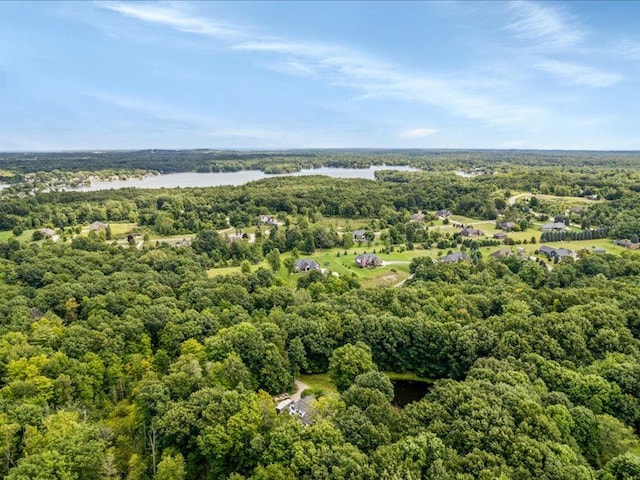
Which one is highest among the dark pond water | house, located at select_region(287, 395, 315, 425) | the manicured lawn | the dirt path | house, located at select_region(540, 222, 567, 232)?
house, located at select_region(540, 222, 567, 232)

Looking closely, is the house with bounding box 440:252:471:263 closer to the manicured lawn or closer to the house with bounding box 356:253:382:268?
the house with bounding box 356:253:382:268

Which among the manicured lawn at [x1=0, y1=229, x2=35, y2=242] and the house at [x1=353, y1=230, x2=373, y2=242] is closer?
the manicured lawn at [x1=0, y1=229, x2=35, y2=242]

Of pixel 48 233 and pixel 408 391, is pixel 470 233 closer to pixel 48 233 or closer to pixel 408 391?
pixel 408 391

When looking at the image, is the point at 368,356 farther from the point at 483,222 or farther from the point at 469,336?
the point at 483,222

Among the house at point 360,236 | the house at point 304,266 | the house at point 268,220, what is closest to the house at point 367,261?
the house at point 304,266

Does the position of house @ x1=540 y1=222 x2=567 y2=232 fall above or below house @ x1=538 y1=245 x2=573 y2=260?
above

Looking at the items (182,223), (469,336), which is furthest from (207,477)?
(182,223)

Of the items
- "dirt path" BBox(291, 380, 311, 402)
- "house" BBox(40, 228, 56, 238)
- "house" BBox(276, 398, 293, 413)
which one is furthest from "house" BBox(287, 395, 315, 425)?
"house" BBox(40, 228, 56, 238)
